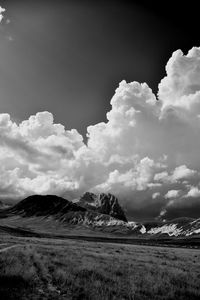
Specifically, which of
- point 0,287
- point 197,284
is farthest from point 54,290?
point 197,284

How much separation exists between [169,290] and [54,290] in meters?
Answer: 7.53

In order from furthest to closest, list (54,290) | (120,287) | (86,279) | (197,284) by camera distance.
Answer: (197,284) → (86,279) → (120,287) → (54,290)

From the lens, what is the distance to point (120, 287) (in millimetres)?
17719

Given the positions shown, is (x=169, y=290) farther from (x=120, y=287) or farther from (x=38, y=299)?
(x=38, y=299)

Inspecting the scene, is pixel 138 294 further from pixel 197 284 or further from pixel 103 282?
pixel 197 284

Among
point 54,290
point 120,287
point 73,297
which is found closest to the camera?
point 73,297

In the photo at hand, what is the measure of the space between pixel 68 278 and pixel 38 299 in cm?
519

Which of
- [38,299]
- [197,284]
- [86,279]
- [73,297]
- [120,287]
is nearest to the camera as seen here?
[38,299]

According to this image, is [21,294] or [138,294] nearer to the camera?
[21,294]

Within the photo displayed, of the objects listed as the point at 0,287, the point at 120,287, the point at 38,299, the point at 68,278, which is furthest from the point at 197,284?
the point at 0,287

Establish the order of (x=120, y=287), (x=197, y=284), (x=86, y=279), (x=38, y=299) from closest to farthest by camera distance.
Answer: (x=38, y=299) → (x=120, y=287) → (x=86, y=279) → (x=197, y=284)

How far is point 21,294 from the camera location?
46.2 feet

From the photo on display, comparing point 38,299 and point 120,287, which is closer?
point 38,299

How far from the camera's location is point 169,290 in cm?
1811
